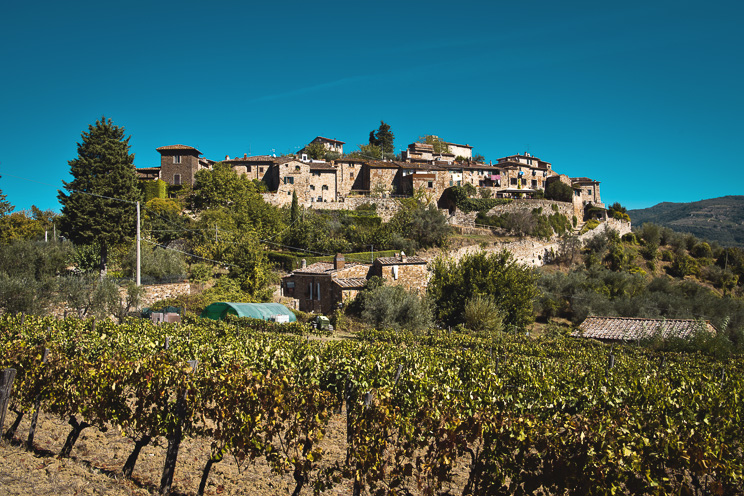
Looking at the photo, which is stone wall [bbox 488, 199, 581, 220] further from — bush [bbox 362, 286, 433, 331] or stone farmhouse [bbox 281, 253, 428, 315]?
bush [bbox 362, 286, 433, 331]

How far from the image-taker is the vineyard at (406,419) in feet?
15.5

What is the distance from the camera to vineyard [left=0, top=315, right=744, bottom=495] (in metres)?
4.74

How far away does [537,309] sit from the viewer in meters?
32.8

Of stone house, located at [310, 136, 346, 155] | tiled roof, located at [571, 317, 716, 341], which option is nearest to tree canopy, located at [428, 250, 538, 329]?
tiled roof, located at [571, 317, 716, 341]

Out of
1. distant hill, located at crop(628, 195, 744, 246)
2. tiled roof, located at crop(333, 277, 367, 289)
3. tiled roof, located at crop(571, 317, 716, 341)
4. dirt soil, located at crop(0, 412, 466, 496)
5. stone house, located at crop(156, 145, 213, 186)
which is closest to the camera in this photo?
dirt soil, located at crop(0, 412, 466, 496)

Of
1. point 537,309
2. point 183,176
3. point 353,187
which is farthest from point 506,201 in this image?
point 183,176

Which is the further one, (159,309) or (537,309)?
(537,309)

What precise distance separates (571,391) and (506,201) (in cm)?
4851

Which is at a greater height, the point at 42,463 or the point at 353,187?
the point at 353,187

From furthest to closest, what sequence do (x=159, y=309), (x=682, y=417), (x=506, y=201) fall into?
(x=506, y=201), (x=159, y=309), (x=682, y=417)

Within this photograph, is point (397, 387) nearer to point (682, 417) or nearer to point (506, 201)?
point (682, 417)

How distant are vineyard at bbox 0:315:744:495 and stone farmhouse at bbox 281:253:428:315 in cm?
1557

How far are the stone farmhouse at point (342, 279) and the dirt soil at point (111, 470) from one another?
17001mm

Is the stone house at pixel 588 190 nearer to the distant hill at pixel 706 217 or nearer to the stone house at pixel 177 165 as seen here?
the stone house at pixel 177 165
